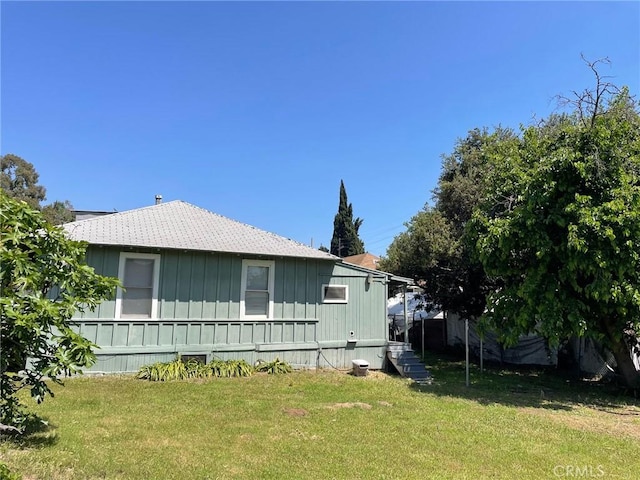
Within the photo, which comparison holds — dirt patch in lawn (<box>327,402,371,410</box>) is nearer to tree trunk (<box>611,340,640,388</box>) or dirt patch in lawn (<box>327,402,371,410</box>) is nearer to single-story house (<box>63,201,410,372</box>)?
single-story house (<box>63,201,410,372</box>)

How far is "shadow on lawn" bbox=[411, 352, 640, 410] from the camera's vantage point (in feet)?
29.8

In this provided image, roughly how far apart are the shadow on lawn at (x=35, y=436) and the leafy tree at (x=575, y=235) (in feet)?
29.5

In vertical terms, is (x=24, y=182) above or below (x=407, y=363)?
above

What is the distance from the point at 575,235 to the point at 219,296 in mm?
8386

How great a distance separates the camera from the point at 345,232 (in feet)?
172

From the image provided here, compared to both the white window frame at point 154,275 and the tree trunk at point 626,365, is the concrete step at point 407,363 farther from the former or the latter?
the white window frame at point 154,275

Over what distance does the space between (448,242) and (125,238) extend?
10.4m

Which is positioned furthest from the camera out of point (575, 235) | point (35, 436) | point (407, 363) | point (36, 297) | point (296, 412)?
point (407, 363)

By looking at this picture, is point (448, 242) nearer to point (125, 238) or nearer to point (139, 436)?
point (125, 238)

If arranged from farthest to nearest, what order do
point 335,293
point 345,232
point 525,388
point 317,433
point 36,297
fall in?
point 345,232
point 335,293
point 525,388
point 317,433
point 36,297

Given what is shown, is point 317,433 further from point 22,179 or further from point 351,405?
point 22,179

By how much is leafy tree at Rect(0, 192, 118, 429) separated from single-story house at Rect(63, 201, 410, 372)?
5.32 meters

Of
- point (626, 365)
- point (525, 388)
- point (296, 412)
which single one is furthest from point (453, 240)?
point (296, 412)

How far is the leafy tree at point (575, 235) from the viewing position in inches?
340
